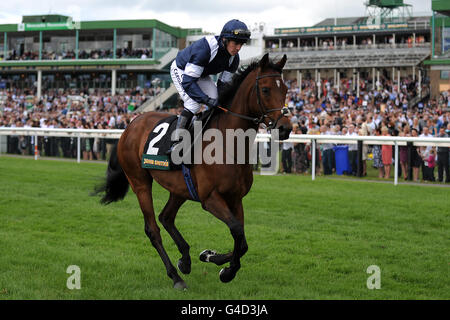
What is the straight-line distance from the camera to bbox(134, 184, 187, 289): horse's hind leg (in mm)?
4317

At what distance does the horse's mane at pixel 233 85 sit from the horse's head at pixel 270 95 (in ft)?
0.51

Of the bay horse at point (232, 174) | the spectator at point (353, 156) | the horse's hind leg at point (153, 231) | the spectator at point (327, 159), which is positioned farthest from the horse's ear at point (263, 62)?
the spectator at point (327, 159)

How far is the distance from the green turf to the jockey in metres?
1.24

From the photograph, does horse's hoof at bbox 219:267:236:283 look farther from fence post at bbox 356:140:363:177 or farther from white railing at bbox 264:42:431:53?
white railing at bbox 264:42:431:53

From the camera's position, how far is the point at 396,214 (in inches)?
302

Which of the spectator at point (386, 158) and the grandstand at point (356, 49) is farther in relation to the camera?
the grandstand at point (356, 49)

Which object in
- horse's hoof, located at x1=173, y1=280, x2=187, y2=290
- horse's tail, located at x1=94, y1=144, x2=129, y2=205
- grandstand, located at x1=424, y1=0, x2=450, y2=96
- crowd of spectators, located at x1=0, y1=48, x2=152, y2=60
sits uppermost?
crowd of spectators, located at x1=0, y1=48, x2=152, y2=60

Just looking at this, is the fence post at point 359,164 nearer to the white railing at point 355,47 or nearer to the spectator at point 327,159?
the spectator at point 327,159

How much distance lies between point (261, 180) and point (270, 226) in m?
4.86

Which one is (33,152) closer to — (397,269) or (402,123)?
(402,123)

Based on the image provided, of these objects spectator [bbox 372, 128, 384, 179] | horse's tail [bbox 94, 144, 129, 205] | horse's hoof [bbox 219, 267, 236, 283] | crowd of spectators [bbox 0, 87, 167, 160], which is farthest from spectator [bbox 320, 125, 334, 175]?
horse's hoof [bbox 219, 267, 236, 283]

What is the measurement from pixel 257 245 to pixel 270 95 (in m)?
2.17

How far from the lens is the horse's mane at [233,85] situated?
4453 millimetres

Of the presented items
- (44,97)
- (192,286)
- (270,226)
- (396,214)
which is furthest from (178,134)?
(44,97)
